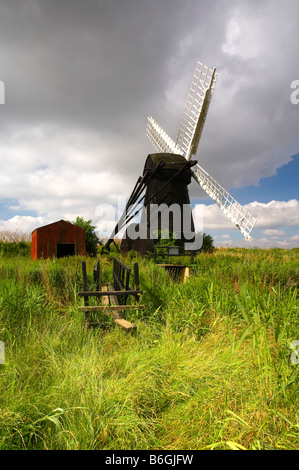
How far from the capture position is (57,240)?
56.6 ft

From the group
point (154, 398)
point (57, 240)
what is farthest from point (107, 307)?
point (57, 240)

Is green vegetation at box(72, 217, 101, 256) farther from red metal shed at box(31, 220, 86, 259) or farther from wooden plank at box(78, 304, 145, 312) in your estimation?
wooden plank at box(78, 304, 145, 312)

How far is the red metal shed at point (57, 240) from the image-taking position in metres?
16.7

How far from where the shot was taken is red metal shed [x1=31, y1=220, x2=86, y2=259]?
16.7 meters

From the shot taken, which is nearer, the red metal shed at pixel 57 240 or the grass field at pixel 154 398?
the grass field at pixel 154 398

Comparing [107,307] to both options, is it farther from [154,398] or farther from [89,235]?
[89,235]

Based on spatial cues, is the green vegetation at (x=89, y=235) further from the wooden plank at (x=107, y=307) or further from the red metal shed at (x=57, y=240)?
the wooden plank at (x=107, y=307)

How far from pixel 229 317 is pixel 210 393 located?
239 centimetres

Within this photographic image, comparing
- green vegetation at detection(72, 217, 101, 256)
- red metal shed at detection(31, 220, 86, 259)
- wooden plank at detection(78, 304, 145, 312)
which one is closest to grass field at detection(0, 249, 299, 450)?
wooden plank at detection(78, 304, 145, 312)

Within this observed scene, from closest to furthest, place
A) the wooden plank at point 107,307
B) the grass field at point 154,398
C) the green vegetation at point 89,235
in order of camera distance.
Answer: the grass field at point 154,398
the wooden plank at point 107,307
the green vegetation at point 89,235

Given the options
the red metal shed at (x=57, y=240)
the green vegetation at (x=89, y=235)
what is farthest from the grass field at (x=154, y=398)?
the green vegetation at (x=89, y=235)

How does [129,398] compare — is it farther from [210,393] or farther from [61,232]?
[61,232]
